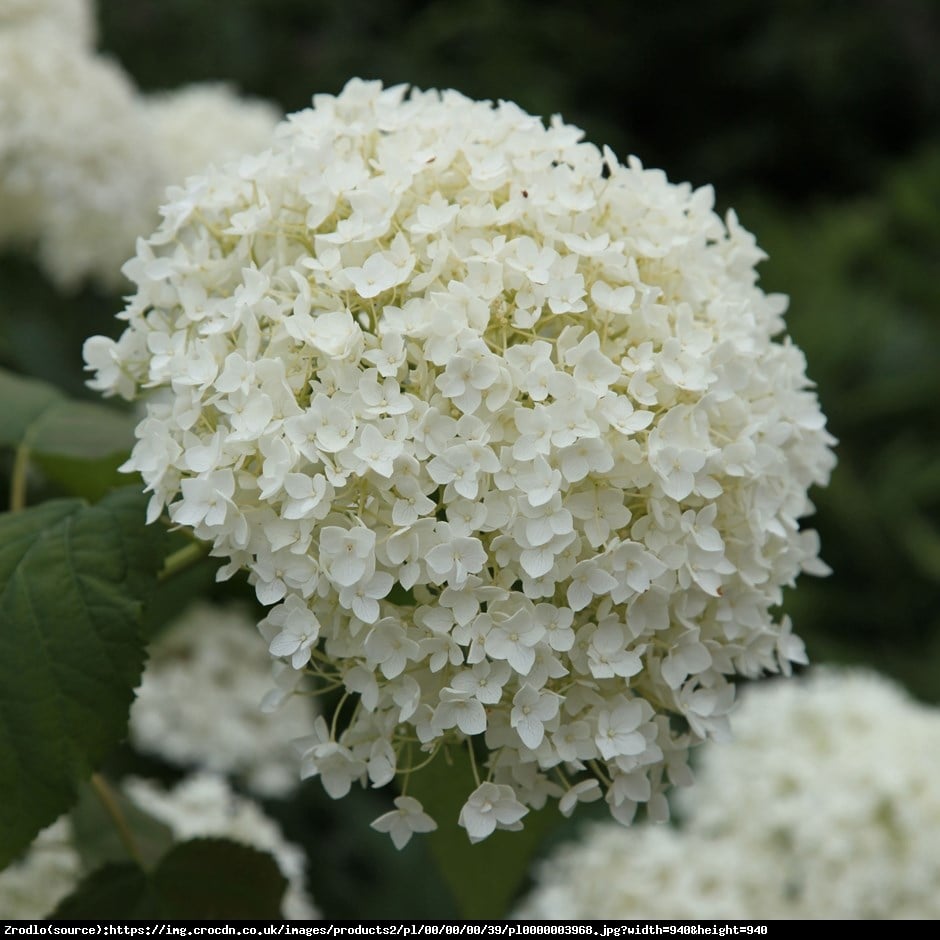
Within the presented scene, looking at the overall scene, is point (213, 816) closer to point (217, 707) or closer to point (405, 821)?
point (217, 707)

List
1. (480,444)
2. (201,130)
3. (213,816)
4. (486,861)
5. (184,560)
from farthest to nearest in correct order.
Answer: (201,130) → (213,816) → (486,861) → (184,560) → (480,444)

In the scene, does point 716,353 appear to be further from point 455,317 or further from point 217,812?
point 217,812

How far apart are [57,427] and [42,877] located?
0.57m

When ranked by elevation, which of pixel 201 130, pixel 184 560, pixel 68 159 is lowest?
pixel 184 560

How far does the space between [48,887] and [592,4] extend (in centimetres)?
513

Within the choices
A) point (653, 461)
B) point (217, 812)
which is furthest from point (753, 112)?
point (653, 461)

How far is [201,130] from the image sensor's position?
2.82 metres

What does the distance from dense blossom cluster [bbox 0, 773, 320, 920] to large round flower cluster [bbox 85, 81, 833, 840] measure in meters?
0.44

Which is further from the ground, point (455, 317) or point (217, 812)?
point (455, 317)

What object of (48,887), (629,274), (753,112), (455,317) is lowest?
(48,887)

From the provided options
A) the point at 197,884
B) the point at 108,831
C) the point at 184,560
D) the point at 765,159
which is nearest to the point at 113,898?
the point at 197,884

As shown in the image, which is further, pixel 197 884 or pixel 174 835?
pixel 174 835

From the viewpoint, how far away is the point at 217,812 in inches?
70.6

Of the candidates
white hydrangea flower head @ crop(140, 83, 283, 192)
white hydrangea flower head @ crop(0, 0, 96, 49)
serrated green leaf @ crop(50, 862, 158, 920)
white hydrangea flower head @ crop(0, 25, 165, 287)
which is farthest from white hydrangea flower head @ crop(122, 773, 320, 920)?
white hydrangea flower head @ crop(0, 0, 96, 49)
